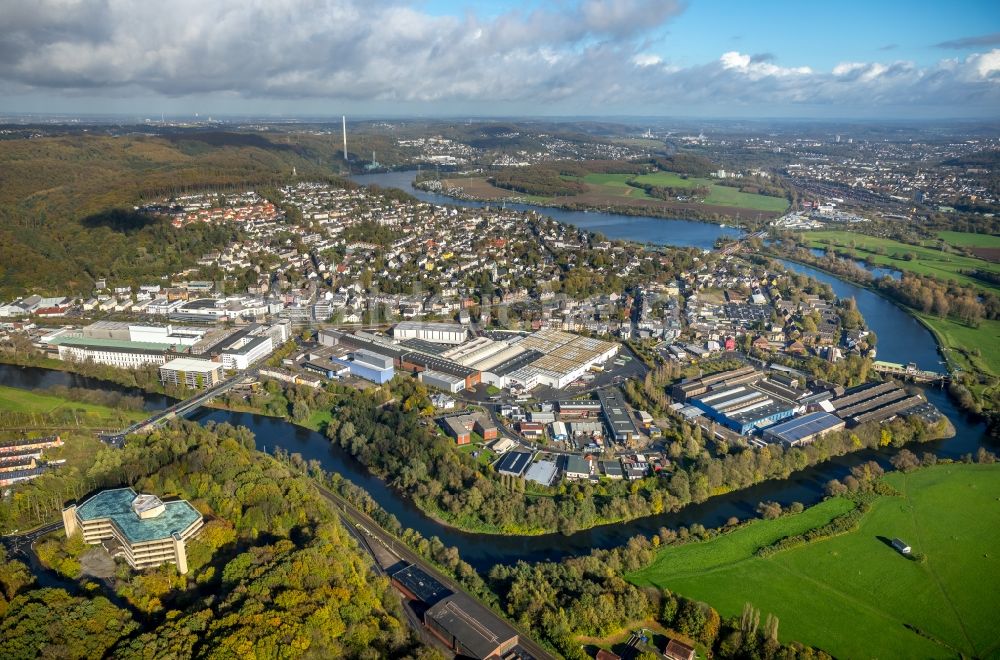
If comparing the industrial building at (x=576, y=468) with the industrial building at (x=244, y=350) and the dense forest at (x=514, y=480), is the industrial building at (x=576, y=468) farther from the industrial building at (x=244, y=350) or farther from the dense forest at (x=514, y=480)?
the industrial building at (x=244, y=350)

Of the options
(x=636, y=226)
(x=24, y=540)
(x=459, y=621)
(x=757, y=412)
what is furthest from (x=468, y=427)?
(x=636, y=226)

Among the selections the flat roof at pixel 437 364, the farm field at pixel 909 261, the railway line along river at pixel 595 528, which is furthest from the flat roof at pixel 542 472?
the farm field at pixel 909 261

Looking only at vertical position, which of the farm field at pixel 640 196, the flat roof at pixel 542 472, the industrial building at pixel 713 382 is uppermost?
the farm field at pixel 640 196

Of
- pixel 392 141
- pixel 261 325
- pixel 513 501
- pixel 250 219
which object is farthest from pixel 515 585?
pixel 392 141

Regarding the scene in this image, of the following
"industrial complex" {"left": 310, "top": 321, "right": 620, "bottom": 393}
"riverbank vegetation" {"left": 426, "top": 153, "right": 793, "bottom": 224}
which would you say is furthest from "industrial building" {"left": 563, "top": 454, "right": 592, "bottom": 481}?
"riverbank vegetation" {"left": 426, "top": 153, "right": 793, "bottom": 224}

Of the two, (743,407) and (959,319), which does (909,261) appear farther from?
(743,407)

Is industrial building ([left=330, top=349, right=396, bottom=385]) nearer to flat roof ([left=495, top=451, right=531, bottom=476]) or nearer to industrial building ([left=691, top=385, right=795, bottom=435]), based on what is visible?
flat roof ([left=495, top=451, right=531, bottom=476])
